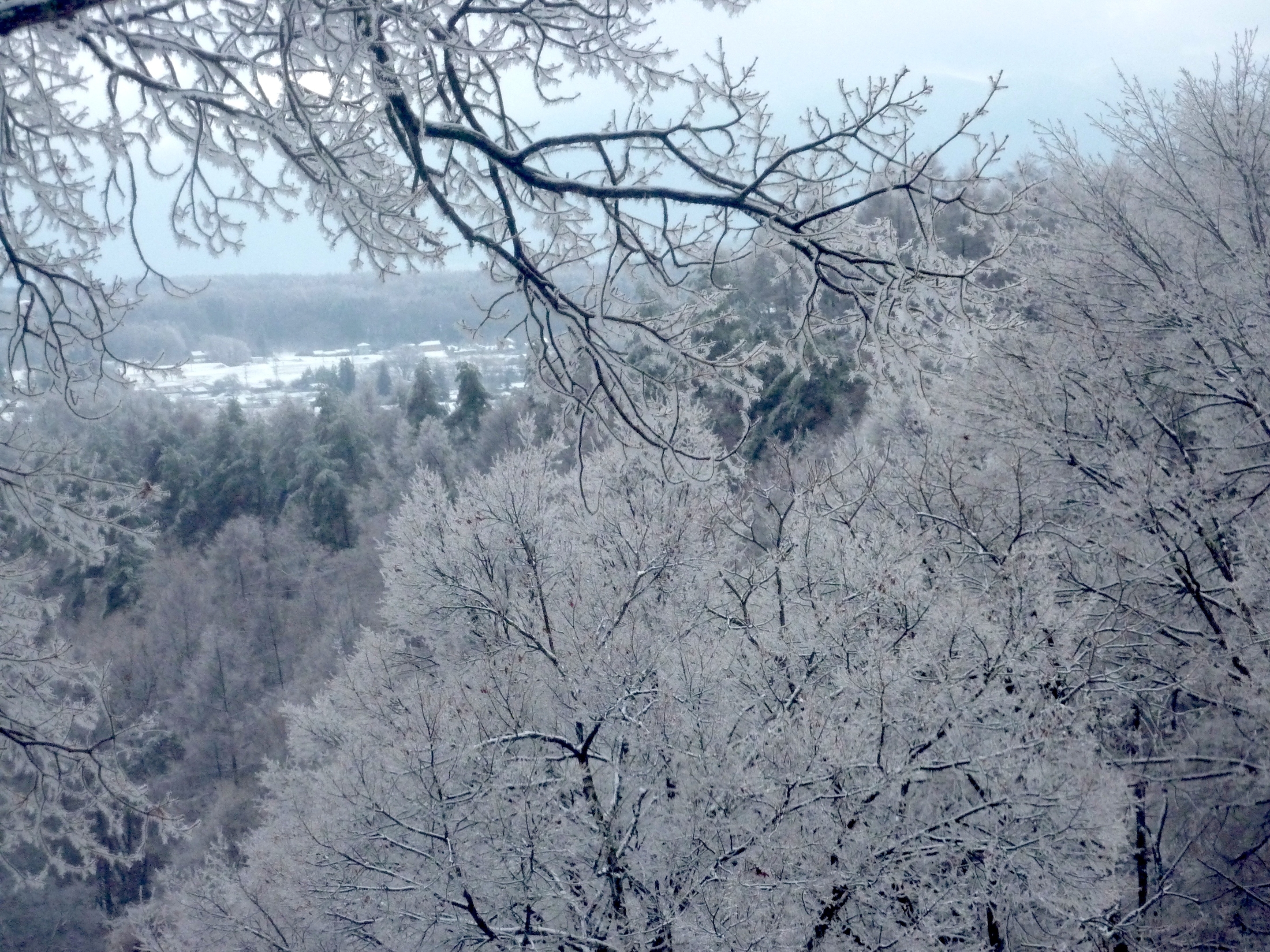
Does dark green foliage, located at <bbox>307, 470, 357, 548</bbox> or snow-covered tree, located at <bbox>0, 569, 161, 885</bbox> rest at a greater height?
snow-covered tree, located at <bbox>0, 569, 161, 885</bbox>

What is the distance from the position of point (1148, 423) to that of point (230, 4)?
29.9 ft

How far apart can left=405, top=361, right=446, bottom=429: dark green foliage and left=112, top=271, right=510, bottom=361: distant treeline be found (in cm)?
1348

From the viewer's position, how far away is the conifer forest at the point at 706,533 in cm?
257

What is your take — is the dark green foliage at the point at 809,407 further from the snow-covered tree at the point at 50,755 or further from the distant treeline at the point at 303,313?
the snow-covered tree at the point at 50,755

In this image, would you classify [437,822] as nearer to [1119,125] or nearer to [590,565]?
[590,565]

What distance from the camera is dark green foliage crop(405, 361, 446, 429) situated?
35594mm

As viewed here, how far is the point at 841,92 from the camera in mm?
2420

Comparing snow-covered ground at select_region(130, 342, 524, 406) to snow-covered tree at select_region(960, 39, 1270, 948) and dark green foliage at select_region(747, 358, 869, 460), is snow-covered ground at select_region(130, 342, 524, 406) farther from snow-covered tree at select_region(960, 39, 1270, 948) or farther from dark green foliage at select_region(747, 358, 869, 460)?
dark green foliage at select_region(747, 358, 869, 460)

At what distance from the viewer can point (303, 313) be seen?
1994 cm

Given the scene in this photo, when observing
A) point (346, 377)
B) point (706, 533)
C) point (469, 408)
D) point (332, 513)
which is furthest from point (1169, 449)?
point (346, 377)

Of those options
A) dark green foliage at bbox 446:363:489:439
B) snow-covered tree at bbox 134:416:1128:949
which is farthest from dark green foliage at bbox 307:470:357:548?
snow-covered tree at bbox 134:416:1128:949

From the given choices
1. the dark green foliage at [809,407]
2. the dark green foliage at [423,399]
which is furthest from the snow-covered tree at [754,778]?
the dark green foliage at [423,399]

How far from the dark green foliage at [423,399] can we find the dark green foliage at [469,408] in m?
1.30

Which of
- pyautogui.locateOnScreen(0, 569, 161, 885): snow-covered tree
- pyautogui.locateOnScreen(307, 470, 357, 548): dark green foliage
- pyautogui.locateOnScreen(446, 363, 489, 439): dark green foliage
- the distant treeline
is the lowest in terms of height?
pyautogui.locateOnScreen(307, 470, 357, 548): dark green foliage
